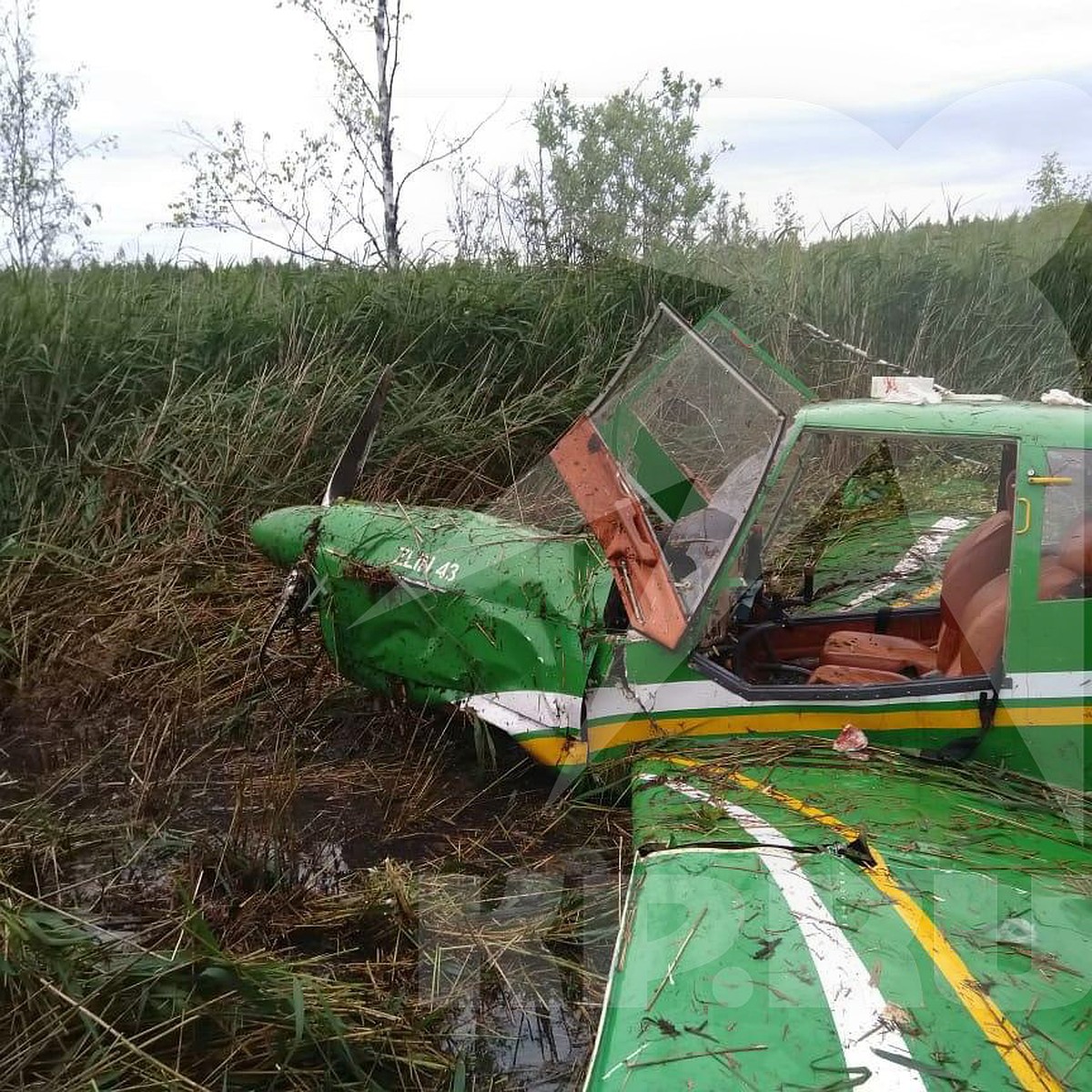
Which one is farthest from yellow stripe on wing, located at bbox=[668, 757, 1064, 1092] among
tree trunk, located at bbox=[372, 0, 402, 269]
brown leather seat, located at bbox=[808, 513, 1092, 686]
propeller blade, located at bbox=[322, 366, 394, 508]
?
tree trunk, located at bbox=[372, 0, 402, 269]

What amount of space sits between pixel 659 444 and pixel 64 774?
2779mm

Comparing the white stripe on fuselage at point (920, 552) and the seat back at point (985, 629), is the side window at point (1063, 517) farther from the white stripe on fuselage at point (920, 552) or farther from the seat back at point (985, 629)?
the white stripe on fuselage at point (920, 552)

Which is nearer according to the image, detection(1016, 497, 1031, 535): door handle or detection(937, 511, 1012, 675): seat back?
detection(1016, 497, 1031, 535): door handle

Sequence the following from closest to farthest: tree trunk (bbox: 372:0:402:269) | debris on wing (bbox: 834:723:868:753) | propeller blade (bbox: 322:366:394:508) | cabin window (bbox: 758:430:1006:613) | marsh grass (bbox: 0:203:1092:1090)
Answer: marsh grass (bbox: 0:203:1092:1090) < debris on wing (bbox: 834:723:868:753) < cabin window (bbox: 758:430:1006:613) < propeller blade (bbox: 322:366:394:508) < tree trunk (bbox: 372:0:402:269)

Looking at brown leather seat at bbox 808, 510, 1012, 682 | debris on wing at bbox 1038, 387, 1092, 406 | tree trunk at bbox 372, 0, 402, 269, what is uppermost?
tree trunk at bbox 372, 0, 402, 269

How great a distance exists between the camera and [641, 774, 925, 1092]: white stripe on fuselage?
2.03m

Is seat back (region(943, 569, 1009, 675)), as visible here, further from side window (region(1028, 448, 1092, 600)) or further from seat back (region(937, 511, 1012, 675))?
side window (region(1028, 448, 1092, 600))

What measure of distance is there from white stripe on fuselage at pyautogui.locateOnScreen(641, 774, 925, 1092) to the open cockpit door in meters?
0.92

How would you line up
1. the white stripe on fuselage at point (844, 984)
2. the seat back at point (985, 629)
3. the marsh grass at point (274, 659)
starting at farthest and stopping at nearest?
the seat back at point (985, 629)
the marsh grass at point (274, 659)
the white stripe on fuselage at point (844, 984)

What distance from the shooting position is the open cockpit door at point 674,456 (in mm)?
3590

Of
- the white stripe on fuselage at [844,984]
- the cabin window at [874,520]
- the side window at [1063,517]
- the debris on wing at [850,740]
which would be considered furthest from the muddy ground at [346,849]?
the side window at [1063,517]

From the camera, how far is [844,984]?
89.5 inches

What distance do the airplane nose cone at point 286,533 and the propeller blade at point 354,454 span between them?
14 cm

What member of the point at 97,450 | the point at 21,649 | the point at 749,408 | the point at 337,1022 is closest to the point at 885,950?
the point at 337,1022
